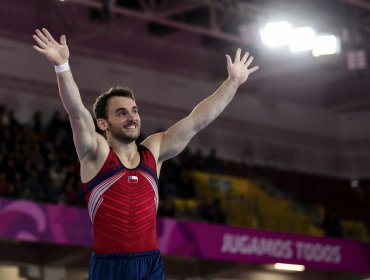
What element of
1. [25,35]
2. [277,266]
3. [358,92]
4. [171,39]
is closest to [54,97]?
[25,35]

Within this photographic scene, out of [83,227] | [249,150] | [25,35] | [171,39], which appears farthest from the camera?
[249,150]

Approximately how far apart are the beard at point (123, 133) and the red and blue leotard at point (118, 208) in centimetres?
11

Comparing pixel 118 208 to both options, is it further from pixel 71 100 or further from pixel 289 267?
pixel 289 267

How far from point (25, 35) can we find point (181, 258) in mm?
7189

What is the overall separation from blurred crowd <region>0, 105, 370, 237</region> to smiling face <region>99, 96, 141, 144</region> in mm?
10825

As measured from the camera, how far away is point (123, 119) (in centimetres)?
589

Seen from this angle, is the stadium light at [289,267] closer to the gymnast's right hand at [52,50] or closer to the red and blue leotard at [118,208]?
the red and blue leotard at [118,208]

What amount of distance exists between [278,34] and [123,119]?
14.2 meters

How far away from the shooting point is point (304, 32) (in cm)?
1975

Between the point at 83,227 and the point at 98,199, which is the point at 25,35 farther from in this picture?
the point at 98,199

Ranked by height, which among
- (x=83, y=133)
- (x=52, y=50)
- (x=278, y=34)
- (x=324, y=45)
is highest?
(x=278, y=34)

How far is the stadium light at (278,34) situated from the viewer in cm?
1967

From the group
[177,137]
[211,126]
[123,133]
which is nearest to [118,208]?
[123,133]

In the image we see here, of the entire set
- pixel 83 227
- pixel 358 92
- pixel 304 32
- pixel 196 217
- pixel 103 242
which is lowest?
pixel 103 242
